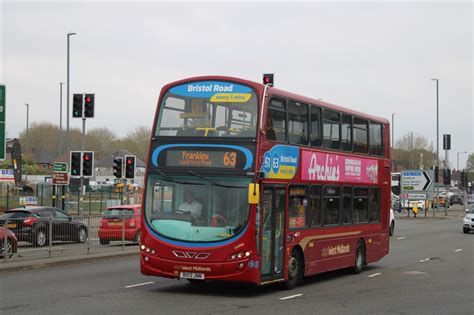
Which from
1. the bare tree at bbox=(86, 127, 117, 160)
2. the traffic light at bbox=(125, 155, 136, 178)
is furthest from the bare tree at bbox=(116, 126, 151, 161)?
the traffic light at bbox=(125, 155, 136, 178)

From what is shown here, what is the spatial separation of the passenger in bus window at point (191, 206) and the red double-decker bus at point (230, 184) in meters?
0.02

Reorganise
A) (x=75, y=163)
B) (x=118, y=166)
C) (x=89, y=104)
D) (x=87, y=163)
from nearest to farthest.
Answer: (x=89, y=104) < (x=87, y=163) < (x=75, y=163) < (x=118, y=166)

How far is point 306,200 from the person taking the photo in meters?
15.6

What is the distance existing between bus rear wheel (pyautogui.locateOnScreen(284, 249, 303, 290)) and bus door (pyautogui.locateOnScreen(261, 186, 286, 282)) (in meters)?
0.56

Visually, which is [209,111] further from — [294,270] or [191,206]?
[294,270]

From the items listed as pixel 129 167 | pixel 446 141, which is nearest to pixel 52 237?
pixel 129 167

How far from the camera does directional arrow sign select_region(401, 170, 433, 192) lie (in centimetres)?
5634

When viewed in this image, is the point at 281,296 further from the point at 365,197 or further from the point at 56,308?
the point at 365,197

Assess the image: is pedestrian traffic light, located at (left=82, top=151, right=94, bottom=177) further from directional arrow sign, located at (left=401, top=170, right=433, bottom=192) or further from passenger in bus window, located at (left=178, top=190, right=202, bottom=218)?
directional arrow sign, located at (left=401, top=170, right=433, bottom=192)

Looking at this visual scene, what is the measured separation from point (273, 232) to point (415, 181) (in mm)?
44834

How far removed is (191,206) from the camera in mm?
13516

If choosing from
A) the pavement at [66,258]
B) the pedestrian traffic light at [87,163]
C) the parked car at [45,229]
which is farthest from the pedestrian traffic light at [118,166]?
the parked car at [45,229]

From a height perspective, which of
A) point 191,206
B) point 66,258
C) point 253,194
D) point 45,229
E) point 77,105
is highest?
point 77,105

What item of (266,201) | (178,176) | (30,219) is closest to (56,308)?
(178,176)
